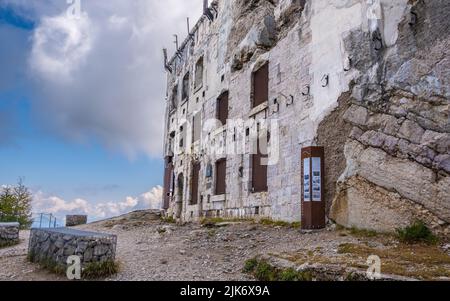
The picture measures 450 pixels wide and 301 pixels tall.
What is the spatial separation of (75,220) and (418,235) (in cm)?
1678

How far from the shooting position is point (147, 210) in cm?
2248

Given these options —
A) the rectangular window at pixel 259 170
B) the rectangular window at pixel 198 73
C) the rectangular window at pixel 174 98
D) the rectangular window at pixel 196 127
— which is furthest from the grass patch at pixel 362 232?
the rectangular window at pixel 174 98

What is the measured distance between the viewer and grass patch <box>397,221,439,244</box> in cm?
653

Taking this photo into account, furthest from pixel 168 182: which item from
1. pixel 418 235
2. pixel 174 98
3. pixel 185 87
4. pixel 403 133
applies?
pixel 418 235

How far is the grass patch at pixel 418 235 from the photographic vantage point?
653 cm

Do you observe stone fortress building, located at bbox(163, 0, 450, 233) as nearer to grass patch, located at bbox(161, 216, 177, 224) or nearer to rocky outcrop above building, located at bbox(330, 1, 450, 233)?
rocky outcrop above building, located at bbox(330, 1, 450, 233)

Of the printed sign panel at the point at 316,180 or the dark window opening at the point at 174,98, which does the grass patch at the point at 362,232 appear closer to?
the printed sign panel at the point at 316,180

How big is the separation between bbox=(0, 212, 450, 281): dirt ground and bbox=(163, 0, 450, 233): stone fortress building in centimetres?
80

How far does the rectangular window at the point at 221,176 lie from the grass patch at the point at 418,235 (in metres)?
7.95

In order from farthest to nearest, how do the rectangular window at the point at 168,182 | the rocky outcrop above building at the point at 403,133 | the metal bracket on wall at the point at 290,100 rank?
the rectangular window at the point at 168,182 < the metal bracket on wall at the point at 290,100 < the rocky outcrop above building at the point at 403,133

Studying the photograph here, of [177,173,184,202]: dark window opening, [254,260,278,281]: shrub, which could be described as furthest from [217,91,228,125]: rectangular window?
[254,260,278,281]: shrub

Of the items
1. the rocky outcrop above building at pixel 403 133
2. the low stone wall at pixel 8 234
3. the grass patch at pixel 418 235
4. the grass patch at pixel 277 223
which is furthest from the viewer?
the low stone wall at pixel 8 234

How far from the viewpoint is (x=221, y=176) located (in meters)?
14.6
